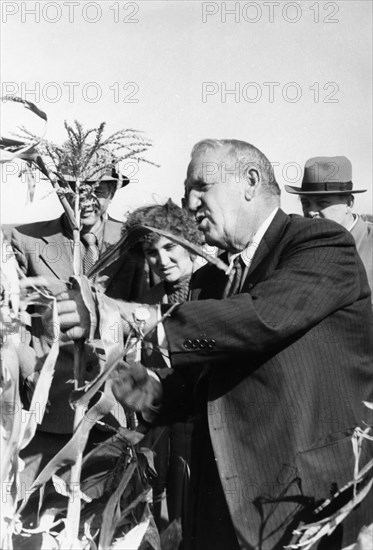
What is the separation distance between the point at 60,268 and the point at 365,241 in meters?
1.65

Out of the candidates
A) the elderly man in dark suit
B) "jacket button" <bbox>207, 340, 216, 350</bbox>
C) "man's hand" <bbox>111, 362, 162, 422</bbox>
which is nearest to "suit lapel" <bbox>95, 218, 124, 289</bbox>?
"man's hand" <bbox>111, 362, 162, 422</bbox>

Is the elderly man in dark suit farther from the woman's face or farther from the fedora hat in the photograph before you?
the fedora hat

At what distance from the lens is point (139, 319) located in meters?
2.57

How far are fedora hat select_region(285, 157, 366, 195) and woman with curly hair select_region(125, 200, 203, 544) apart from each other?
133cm

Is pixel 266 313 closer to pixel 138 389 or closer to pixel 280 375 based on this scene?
pixel 280 375

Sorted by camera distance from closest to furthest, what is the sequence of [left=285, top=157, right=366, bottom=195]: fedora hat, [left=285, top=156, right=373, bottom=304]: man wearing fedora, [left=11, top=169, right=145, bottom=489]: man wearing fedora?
[left=11, top=169, right=145, bottom=489]: man wearing fedora → [left=285, top=156, right=373, bottom=304]: man wearing fedora → [left=285, top=157, right=366, bottom=195]: fedora hat

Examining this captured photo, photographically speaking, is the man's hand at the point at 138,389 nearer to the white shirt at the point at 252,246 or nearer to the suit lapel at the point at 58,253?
the white shirt at the point at 252,246

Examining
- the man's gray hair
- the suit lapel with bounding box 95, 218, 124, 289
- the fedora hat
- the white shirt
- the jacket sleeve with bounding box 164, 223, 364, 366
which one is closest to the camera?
the jacket sleeve with bounding box 164, 223, 364, 366

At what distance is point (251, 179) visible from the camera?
114 inches

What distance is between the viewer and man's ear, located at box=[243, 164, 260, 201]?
9.42 feet

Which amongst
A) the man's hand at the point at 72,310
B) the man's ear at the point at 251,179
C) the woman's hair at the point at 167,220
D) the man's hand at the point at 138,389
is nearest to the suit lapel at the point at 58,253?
the woman's hair at the point at 167,220

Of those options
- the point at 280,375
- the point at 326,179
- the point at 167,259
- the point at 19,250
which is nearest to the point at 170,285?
the point at 167,259

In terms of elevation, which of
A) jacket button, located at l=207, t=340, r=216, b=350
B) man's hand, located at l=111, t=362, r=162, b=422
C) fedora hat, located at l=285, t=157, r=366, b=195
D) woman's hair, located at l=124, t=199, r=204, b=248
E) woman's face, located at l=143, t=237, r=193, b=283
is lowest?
man's hand, located at l=111, t=362, r=162, b=422

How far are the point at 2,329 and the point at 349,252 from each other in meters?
0.95
